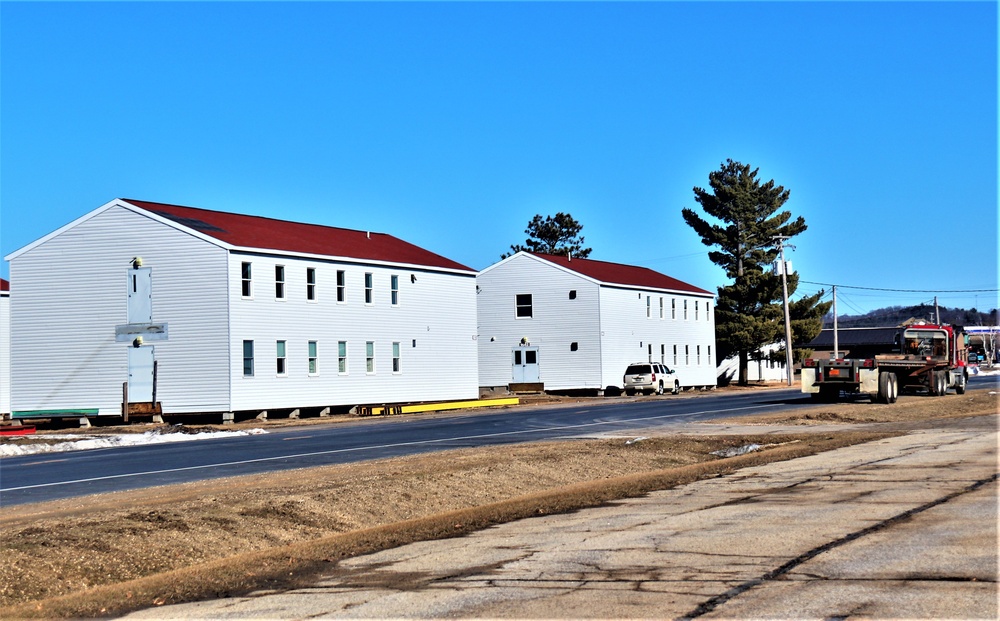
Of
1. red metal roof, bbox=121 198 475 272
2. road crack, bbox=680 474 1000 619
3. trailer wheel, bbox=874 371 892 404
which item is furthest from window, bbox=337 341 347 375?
road crack, bbox=680 474 1000 619

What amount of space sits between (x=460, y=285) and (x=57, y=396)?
66.3 ft

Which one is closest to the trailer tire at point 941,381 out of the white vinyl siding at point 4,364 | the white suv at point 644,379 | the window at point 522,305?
the white suv at point 644,379

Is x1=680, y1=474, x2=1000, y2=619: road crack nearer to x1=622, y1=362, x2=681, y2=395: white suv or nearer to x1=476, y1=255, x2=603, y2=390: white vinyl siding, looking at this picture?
x1=622, y1=362, x2=681, y2=395: white suv

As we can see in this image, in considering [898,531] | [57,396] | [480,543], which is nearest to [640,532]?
[480,543]

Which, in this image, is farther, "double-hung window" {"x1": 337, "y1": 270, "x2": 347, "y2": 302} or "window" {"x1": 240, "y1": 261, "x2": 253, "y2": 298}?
"double-hung window" {"x1": 337, "y1": 270, "x2": 347, "y2": 302}

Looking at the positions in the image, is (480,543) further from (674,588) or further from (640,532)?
(674,588)

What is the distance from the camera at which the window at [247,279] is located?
45.2 meters

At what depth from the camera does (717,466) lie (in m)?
20.9

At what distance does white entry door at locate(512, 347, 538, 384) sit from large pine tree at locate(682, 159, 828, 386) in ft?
64.5

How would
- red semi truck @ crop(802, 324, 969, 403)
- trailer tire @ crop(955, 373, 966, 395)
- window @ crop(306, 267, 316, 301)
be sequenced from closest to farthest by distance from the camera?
1. red semi truck @ crop(802, 324, 969, 403)
2. window @ crop(306, 267, 316, 301)
3. trailer tire @ crop(955, 373, 966, 395)

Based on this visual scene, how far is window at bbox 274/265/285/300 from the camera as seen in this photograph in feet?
154

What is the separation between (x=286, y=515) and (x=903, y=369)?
123 feet

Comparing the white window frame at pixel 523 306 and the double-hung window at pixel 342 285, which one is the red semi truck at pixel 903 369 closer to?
the double-hung window at pixel 342 285

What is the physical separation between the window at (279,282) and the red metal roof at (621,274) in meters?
23.8
